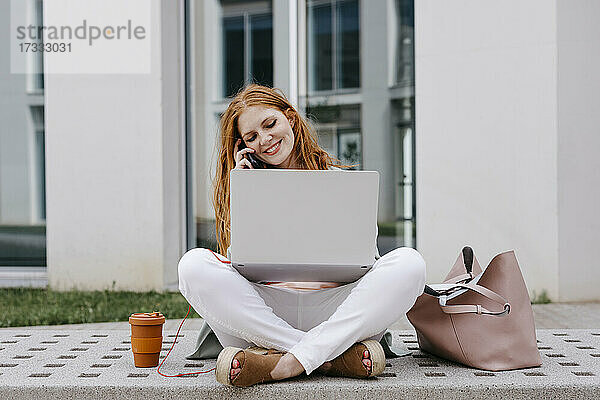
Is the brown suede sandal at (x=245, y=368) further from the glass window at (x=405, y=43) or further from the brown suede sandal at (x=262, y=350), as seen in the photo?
the glass window at (x=405, y=43)

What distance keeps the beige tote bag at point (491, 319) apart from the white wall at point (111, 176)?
9.13 ft

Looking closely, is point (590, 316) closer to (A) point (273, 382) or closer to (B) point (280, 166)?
(B) point (280, 166)

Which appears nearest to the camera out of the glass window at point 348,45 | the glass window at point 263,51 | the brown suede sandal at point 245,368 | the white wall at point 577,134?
the brown suede sandal at point 245,368

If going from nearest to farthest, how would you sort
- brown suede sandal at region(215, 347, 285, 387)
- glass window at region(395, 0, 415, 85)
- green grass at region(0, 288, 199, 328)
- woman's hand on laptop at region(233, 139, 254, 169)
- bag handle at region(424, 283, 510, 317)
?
brown suede sandal at region(215, 347, 285, 387) < bag handle at region(424, 283, 510, 317) < woman's hand on laptop at region(233, 139, 254, 169) < green grass at region(0, 288, 199, 328) < glass window at region(395, 0, 415, 85)

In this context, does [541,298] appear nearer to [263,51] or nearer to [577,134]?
[577,134]

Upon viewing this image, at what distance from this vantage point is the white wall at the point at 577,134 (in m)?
4.07

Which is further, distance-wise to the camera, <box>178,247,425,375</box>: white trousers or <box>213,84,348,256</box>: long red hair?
<box>213,84,348,256</box>: long red hair

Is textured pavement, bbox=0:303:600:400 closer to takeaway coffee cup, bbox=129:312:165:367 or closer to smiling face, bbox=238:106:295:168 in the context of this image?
takeaway coffee cup, bbox=129:312:165:367

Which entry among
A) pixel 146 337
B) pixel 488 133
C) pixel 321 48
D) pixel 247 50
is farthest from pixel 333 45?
pixel 146 337

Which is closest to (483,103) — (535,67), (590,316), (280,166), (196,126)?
(535,67)

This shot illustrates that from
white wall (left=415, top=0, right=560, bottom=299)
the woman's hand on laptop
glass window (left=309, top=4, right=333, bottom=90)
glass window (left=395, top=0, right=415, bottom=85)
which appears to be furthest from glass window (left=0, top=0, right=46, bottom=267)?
the woman's hand on laptop

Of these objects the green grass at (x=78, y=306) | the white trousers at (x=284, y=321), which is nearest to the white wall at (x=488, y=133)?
the green grass at (x=78, y=306)

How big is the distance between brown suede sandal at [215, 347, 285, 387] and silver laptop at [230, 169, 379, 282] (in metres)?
0.24

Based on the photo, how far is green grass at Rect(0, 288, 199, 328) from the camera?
363cm
